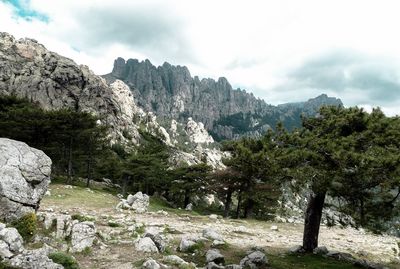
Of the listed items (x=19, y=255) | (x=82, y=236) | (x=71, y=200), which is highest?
(x=19, y=255)

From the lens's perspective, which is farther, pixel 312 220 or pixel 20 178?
pixel 312 220

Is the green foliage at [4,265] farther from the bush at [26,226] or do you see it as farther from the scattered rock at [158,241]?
the scattered rock at [158,241]

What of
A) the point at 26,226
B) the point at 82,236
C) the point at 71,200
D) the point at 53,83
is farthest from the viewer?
the point at 53,83

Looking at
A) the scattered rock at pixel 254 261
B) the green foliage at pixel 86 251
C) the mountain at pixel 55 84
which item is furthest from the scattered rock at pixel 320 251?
the mountain at pixel 55 84

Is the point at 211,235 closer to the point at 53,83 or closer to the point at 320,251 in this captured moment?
the point at 320,251

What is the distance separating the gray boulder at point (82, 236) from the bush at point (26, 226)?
1.91 metres

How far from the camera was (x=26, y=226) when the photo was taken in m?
17.2

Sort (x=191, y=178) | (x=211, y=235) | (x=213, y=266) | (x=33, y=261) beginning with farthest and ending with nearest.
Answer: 1. (x=191, y=178)
2. (x=211, y=235)
3. (x=213, y=266)
4. (x=33, y=261)

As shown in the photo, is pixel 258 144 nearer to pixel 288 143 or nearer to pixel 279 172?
pixel 288 143

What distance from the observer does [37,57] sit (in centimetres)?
17388

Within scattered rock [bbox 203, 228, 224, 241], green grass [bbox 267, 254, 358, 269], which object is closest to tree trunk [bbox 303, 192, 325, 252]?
green grass [bbox 267, 254, 358, 269]

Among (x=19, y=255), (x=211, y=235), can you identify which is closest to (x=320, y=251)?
(x=211, y=235)

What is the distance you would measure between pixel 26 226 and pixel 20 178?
→ 4.38 metres

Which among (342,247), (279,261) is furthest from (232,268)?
(342,247)
